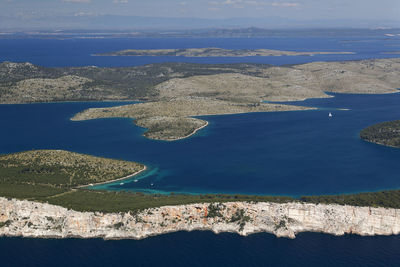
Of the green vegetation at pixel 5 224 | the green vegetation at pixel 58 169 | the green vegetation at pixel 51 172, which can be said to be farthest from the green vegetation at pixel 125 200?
the green vegetation at pixel 58 169

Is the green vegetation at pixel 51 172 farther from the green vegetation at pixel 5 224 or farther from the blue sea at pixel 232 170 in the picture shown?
the blue sea at pixel 232 170

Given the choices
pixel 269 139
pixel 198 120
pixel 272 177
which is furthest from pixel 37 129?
pixel 272 177

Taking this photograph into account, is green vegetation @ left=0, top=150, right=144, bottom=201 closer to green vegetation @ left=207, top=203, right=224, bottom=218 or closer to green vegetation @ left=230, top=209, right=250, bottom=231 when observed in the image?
green vegetation @ left=207, top=203, right=224, bottom=218

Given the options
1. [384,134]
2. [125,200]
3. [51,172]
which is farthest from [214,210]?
[384,134]

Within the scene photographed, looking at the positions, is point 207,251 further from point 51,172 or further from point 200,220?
point 51,172

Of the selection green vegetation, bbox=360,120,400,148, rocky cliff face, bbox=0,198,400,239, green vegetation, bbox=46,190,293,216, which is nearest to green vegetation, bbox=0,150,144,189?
green vegetation, bbox=46,190,293,216

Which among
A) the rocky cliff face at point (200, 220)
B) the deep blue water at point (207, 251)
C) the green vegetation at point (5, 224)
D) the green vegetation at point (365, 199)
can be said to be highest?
the green vegetation at point (365, 199)

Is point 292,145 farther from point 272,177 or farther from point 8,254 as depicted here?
point 8,254
